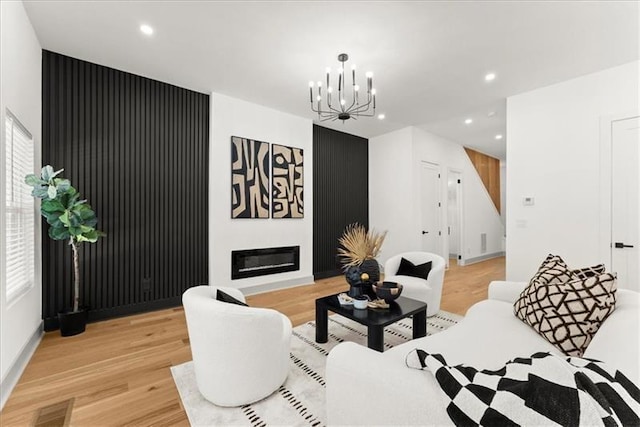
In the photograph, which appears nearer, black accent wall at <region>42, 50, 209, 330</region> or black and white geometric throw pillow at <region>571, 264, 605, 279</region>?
black and white geometric throw pillow at <region>571, 264, 605, 279</region>

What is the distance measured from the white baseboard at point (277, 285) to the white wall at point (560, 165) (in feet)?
10.5

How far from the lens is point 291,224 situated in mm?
4949

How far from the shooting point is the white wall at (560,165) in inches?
136

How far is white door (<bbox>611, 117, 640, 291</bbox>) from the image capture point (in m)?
3.24

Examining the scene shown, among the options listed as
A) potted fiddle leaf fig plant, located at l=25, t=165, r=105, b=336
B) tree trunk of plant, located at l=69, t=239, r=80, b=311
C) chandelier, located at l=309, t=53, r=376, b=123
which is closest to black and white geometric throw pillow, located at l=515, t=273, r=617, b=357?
chandelier, located at l=309, t=53, r=376, b=123

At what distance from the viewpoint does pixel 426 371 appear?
988 millimetres

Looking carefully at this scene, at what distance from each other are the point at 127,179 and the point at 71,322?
165 cm

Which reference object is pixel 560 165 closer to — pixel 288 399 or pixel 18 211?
pixel 288 399

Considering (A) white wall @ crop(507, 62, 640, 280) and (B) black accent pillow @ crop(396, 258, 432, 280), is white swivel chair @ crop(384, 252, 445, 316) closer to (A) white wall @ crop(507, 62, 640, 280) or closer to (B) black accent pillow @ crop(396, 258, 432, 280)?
(B) black accent pillow @ crop(396, 258, 432, 280)

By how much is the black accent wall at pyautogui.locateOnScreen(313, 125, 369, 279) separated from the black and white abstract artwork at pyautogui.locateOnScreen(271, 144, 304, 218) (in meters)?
0.53

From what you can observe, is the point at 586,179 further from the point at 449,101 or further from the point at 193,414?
the point at 193,414

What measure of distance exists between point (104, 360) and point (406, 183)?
17.1 ft

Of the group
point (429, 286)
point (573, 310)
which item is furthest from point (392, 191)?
point (573, 310)

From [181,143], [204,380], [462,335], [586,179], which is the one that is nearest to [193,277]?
[181,143]
